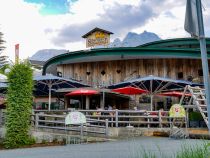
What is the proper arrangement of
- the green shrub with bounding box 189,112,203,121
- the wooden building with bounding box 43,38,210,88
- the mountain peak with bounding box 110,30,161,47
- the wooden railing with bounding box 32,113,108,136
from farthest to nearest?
the mountain peak with bounding box 110,30,161,47, the wooden building with bounding box 43,38,210,88, the green shrub with bounding box 189,112,203,121, the wooden railing with bounding box 32,113,108,136

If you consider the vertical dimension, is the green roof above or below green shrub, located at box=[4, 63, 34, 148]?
above

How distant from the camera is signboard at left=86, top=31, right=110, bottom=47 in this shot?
2902cm

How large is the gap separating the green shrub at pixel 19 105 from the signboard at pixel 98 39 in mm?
14129

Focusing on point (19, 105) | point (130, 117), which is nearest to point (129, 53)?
point (130, 117)

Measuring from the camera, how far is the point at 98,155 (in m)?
10.6

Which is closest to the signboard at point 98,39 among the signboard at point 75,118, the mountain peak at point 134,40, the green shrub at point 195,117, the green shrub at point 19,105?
the mountain peak at point 134,40

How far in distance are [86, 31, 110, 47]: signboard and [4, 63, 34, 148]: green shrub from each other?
1413 centimetres

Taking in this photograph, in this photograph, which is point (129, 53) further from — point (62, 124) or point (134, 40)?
point (134, 40)

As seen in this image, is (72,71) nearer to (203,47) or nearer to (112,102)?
(112,102)

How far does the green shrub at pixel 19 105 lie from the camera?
1477 cm

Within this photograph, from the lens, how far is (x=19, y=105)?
15062mm

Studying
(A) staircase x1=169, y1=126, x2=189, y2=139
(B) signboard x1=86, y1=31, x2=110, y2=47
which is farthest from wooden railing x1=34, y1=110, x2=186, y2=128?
(B) signboard x1=86, y1=31, x2=110, y2=47

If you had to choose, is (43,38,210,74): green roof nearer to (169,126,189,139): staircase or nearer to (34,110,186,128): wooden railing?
(34,110,186,128): wooden railing

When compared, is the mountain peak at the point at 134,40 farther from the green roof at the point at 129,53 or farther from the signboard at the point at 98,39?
the green roof at the point at 129,53
